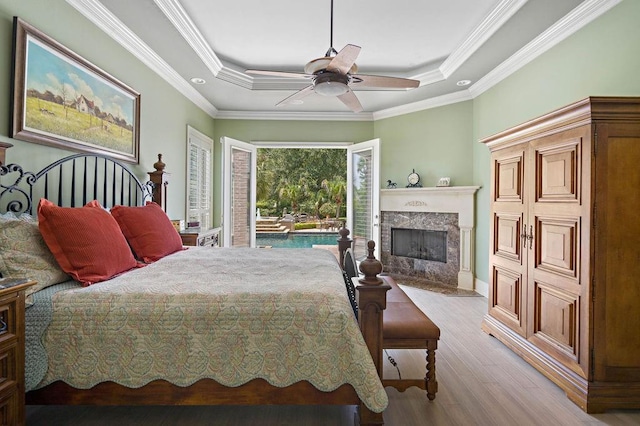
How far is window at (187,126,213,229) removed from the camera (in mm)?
4891

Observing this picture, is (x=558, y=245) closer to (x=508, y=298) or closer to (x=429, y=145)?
(x=508, y=298)

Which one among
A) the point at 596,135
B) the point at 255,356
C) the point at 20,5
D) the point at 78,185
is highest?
the point at 20,5

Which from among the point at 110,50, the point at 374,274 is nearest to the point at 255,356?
the point at 374,274

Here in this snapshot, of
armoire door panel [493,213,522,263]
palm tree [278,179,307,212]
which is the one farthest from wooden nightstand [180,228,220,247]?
palm tree [278,179,307,212]

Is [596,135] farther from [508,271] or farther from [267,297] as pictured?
[267,297]

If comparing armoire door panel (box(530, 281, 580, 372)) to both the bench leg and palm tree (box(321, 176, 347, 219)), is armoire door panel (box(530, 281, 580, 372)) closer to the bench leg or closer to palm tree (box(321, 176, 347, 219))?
the bench leg

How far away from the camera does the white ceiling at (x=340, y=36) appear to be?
3.00 metres

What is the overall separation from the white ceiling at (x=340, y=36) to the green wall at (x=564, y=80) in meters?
0.14

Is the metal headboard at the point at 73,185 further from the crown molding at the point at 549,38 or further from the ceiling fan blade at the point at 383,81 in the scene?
the crown molding at the point at 549,38

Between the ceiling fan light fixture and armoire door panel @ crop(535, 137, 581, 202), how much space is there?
1500 mm

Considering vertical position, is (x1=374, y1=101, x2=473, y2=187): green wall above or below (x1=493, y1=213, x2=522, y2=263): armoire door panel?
above

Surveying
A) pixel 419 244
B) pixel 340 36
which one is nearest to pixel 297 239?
pixel 419 244

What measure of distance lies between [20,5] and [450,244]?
5.06 meters

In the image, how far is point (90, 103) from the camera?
9.21 ft
